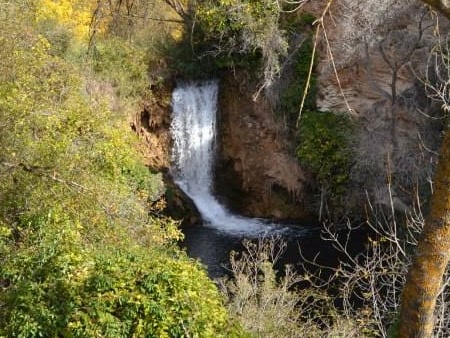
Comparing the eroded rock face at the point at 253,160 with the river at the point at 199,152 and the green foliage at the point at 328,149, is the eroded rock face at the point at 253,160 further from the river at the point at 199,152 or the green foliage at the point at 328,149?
the green foliage at the point at 328,149

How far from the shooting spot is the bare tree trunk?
2.84 metres

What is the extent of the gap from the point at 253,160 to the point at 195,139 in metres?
2.06

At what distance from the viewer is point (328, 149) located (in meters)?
15.1

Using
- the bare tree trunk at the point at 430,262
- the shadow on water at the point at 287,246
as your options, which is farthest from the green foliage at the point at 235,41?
the bare tree trunk at the point at 430,262

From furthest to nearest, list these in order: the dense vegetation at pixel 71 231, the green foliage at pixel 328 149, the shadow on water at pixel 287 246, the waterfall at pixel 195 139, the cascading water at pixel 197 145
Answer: the waterfall at pixel 195 139 → the cascading water at pixel 197 145 → the green foliage at pixel 328 149 → the shadow on water at pixel 287 246 → the dense vegetation at pixel 71 231

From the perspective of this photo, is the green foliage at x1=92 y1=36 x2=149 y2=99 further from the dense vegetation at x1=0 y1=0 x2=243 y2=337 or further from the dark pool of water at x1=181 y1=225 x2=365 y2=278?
the dark pool of water at x1=181 y1=225 x2=365 y2=278

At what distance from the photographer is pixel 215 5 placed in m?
13.4

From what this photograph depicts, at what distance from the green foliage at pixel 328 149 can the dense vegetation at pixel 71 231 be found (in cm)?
542

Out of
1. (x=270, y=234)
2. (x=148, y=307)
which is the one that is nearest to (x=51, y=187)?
(x=148, y=307)

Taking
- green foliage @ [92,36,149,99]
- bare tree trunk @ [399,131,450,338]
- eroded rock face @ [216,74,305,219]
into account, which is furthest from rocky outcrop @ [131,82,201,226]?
bare tree trunk @ [399,131,450,338]

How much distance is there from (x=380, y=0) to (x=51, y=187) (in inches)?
339

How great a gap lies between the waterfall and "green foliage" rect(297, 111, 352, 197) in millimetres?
3474

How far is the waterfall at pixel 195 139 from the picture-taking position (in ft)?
58.4

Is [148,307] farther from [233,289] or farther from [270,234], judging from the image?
[270,234]
